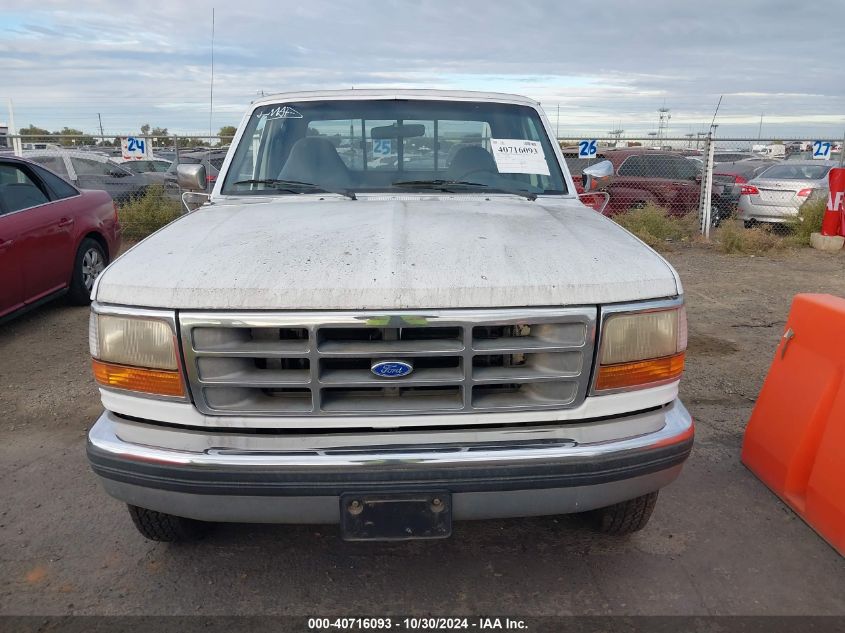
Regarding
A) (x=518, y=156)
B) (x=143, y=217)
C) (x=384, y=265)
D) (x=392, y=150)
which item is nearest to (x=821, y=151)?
(x=143, y=217)

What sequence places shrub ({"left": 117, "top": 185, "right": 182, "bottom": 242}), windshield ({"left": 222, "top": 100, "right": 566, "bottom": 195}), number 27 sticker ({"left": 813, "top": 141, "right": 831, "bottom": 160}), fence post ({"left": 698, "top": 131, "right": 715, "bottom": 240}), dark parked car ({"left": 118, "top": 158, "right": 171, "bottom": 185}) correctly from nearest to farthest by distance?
windshield ({"left": 222, "top": 100, "right": 566, "bottom": 195}), shrub ({"left": 117, "top": 185, "right": 182, "bottom": 242}), fence post ({"left": 698, "top": 131, "right": 715, "bottom": 240}), number 27 sticker ({"left": 813, "top": 141, "right": 831, "bottom": 160}), dark parked car ({"left": 118, "top": 158, "right": 171, "bottom": 185})

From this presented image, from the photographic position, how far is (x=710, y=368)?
5.29 m

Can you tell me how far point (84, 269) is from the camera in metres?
6.90

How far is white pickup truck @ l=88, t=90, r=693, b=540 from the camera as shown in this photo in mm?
2215

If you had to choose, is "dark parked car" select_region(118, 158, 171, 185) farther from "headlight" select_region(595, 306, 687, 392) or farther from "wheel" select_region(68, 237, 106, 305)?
"headlight" select_region(595, 306, 687, 392)

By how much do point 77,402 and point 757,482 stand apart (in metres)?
4.27

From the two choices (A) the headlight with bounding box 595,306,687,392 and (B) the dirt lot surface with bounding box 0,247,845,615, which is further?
(B) the dirt lot surface with bounding box 0,247,845,615

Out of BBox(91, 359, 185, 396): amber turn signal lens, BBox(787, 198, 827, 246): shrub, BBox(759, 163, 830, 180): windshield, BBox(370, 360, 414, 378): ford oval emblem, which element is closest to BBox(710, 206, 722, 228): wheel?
BBox(759, 163, 830, 180): windshield

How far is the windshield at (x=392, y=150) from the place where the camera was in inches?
142

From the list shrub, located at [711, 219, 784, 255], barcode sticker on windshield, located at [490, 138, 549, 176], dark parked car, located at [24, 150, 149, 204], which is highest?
barcode sticker on windshield, located at [490, 138, 549, 176]

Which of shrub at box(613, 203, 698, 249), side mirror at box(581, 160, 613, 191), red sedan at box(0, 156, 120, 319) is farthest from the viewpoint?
shrub at box(613, 203, 698, 249)

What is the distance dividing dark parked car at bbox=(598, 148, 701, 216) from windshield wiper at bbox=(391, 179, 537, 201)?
31.8 feet

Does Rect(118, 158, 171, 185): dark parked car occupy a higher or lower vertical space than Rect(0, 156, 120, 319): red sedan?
lower

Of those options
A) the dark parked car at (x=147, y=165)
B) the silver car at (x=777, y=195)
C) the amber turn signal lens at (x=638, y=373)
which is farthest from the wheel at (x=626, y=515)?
the dark parked car at (x=147, y=165)
